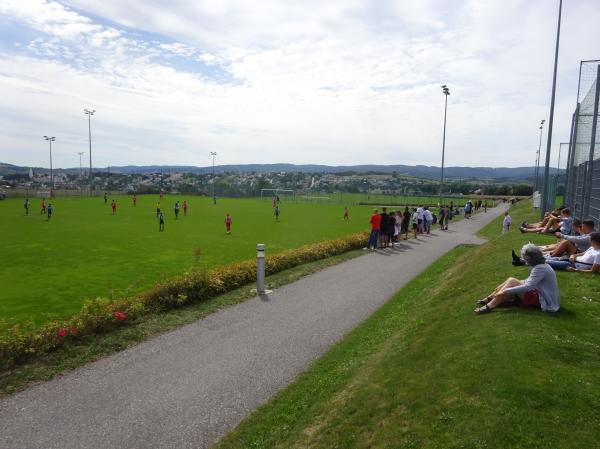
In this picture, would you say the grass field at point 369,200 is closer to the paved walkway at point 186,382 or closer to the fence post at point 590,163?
the fence post at point 590,163

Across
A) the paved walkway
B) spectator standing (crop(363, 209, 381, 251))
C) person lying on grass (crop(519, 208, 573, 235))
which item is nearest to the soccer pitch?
the paved walkway

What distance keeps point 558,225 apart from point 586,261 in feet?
20.6

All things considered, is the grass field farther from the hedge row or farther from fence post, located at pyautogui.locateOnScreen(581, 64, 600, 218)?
the hedge row

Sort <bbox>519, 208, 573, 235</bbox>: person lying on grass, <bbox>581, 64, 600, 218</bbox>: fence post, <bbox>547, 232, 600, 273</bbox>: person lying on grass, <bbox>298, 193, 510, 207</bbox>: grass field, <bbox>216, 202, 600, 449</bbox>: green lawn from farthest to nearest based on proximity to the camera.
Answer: <bbox>298, 193, 510, 207</bbox>: grass field, <bbox>519, 208, 573, 235</bbox>: person lying on grass, <bbox>581, 64, 600, 218</bbox>: fence post, <bbox>547, 232, 600, 273</bbox>: person lying on grass, <bbox>216, 202, 600, 449</bbox>: green lawn

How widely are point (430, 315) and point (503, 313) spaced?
180 centimetres

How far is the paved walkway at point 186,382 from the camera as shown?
5070 mm

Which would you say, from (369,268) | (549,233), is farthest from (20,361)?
(549,233)

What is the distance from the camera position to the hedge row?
689 centimetres

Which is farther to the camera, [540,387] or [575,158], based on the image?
[575,158]

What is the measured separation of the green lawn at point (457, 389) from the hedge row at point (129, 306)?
13.1 feet

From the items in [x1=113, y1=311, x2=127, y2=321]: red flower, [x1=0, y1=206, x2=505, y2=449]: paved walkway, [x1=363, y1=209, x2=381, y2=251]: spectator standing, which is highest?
[x1=363, y1=209, x2=381, y2=251]: spectator standing

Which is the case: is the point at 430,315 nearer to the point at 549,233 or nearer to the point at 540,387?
the point at 540,387

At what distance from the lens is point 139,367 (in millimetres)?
6801

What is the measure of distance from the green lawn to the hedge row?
13.1 ft
